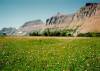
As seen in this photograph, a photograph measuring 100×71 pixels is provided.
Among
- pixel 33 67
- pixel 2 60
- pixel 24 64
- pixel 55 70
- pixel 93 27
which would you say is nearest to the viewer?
pixel 55 70

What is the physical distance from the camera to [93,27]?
634ft

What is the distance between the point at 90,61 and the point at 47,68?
3242mm

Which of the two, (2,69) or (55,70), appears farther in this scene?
(2,69)

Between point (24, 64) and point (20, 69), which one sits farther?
point (24, 64)

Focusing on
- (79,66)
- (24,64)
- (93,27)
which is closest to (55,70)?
(79,66)

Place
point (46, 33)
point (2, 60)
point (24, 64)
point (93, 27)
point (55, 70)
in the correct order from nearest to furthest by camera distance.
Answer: point (55, 70) → point (24, 64) → point (2, 60) → point (46, 33) → point (93, 27)

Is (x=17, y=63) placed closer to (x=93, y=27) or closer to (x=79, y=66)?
(x=79, y=66)

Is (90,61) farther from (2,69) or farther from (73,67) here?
(2,69)

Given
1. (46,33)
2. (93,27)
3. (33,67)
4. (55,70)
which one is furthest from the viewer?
(93,27)

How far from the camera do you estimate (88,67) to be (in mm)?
14492

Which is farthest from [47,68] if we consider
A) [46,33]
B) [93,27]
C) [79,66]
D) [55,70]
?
Result: [93,27]

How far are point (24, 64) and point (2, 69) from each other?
1.52 meters

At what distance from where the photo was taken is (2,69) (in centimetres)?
1541

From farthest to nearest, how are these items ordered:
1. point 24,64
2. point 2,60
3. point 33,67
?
point 2,60 → point 24,64 → point 33,67
